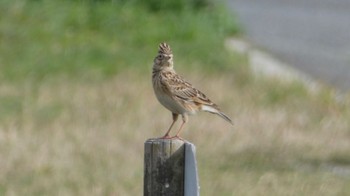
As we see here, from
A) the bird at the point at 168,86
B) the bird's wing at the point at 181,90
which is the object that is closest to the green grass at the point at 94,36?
the bird's wing at the point at 181,90

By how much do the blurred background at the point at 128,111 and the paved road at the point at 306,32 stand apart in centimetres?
128

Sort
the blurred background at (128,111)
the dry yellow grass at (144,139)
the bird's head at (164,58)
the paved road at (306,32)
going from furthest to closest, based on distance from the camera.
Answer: the paved road at (306,32) → the blurred background at (128,111) → the dry yellow grass at (144,139) → the bird's head at (164,58)

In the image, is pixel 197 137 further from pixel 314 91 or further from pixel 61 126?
pixel 314 91

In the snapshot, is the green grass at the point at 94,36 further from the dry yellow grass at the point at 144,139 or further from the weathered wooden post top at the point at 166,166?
the weathered wooden post top at the point at 166,166

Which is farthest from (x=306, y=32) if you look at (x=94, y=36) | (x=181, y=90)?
(x=181, y=90)

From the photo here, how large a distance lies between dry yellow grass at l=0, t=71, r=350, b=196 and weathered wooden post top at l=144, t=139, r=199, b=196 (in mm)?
3901

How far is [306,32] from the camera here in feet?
71.1

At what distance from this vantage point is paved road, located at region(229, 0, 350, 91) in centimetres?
1820

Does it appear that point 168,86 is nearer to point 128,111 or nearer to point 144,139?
point 144,139

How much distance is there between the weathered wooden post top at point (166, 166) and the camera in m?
5.62

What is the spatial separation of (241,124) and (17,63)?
12.1 ft

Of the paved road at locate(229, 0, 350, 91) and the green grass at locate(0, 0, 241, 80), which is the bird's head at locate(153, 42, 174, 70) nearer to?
the green grass at locate(0, 0, 241, 80)

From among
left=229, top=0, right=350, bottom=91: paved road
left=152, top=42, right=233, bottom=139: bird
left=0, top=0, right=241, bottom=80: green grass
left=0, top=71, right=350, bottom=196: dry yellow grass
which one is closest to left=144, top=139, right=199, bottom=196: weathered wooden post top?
left=152, top=42, right=233, bottom=139: bird

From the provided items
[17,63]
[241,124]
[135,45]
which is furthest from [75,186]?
[135,45]
